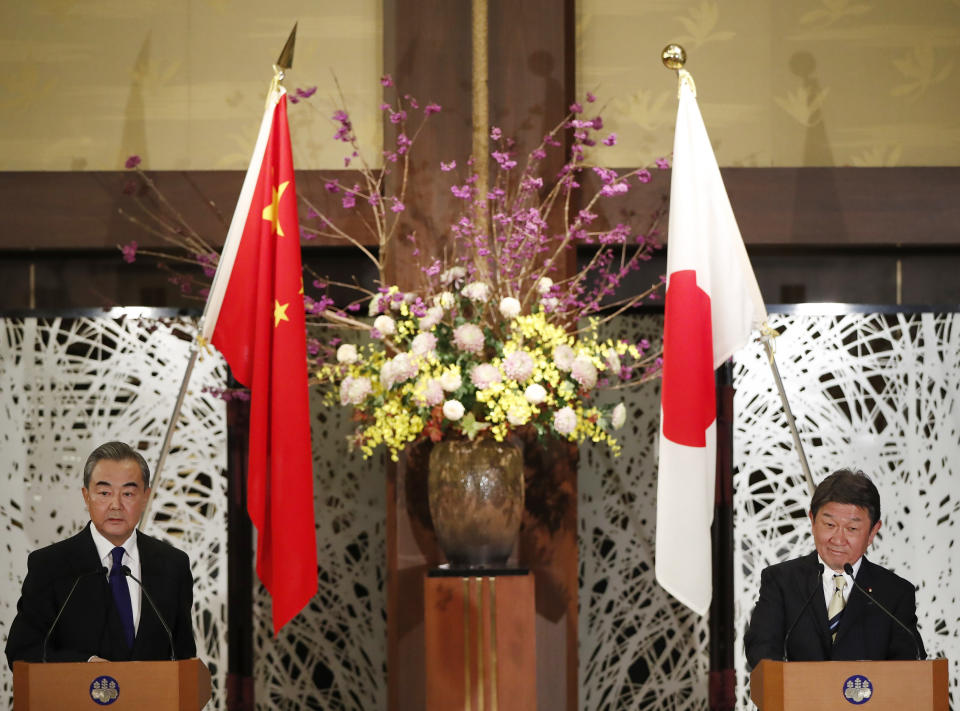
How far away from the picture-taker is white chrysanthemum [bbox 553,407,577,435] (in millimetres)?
2820

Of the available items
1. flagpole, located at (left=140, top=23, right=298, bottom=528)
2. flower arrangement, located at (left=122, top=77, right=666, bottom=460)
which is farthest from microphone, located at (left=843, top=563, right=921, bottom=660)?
flagpole, located at (left=140, top=23, right=298, bottom=528)

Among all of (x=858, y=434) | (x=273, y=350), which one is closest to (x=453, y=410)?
(x=273, y=350)

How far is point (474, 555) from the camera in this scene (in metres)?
2.92

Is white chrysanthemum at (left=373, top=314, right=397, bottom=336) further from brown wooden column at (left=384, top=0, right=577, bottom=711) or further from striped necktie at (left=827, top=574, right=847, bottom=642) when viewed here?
striped necktie at (left=827, top=574, right=847, bottom=642)

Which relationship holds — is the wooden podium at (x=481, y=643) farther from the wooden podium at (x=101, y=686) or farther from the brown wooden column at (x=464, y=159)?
the wooden podium at (x=101, y=686)

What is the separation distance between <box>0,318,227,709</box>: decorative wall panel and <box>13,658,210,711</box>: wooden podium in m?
1.19

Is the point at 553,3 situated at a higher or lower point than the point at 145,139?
higher

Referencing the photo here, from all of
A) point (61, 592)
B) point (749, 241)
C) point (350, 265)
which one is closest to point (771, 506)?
point (749, 241)

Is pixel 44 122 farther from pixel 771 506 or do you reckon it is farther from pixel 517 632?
pixel 771 506

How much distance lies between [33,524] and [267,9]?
6.35 feet

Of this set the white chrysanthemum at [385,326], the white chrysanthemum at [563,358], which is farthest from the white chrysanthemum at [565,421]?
the white chrysanthemum at [385,326]

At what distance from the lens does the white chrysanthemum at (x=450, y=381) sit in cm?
281

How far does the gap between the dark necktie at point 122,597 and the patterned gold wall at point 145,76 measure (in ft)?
5.32

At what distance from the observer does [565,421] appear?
2820 mm
